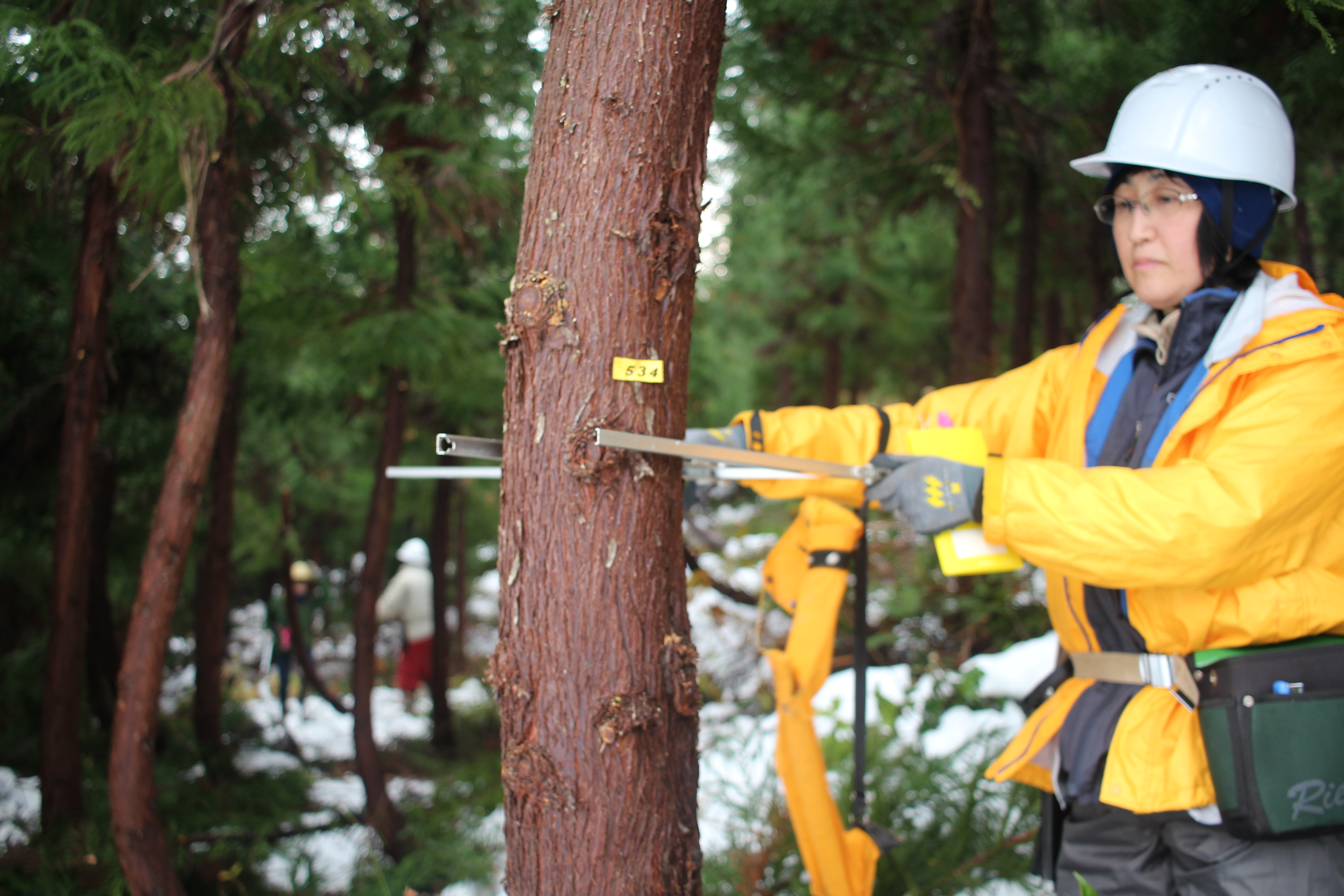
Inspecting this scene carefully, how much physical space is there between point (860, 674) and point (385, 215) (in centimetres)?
411

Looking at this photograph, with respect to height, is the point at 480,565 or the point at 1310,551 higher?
the point at 1310,551

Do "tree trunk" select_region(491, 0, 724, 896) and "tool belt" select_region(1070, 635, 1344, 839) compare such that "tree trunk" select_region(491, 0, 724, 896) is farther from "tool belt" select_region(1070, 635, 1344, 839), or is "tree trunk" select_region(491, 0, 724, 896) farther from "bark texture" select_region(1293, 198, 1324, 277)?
"bark texture" select_region(1293, 198, 1324, 277)

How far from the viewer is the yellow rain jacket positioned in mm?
1754

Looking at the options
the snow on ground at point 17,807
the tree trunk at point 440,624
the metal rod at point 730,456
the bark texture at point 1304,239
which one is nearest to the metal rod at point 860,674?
the metal rod at point 730,456

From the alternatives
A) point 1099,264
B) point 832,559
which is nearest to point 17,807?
point 832,559

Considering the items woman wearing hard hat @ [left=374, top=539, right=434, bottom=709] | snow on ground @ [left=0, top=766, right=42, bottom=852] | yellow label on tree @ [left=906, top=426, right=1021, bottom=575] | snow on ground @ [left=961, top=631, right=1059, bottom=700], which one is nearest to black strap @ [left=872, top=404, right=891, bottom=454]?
yellow label on tree @ [left=906, top=426, right=1021, bottom=575]

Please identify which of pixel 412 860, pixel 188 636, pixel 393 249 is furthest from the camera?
pixel 188 636

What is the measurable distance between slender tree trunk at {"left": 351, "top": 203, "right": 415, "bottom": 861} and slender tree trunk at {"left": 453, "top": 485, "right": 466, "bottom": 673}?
425 centimetres

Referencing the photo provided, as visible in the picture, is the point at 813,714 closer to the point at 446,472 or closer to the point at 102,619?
the point at 446,472

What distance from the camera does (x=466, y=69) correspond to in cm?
415

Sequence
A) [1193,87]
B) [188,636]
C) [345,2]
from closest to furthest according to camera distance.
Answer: [1193,87]
[345,2]
[188,636]

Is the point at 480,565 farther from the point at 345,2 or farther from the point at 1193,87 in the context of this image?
the point at 1193,87

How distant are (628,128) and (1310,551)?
1.80 metres

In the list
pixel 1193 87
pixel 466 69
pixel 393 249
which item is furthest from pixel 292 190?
pixel 1193 87
